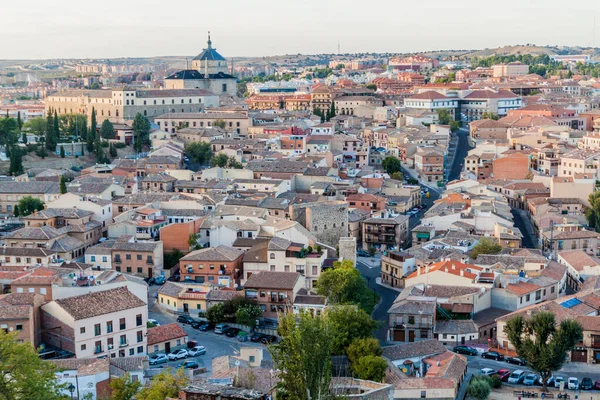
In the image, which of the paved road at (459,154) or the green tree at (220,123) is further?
the green tree at (220,123)

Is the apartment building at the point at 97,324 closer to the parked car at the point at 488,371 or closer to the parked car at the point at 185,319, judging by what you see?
the parked car at the point at 185,319

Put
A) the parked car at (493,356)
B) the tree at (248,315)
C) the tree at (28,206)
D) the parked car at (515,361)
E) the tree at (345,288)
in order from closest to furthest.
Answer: the parked car at (515,361)
the parked car at (493,356)
the tree at (248,315)
the tree at (345,288)
the tree at (28,206)

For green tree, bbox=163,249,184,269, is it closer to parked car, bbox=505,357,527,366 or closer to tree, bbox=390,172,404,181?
parked car, bbox=505,357,527,366

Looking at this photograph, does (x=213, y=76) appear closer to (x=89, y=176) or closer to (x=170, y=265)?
(x=89, y=176)

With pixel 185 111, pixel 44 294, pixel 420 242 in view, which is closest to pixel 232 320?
pixel 44 294

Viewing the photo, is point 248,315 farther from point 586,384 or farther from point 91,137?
point 91,137

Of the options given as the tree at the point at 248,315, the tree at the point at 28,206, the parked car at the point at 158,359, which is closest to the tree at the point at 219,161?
the tree at the point at 28,206
